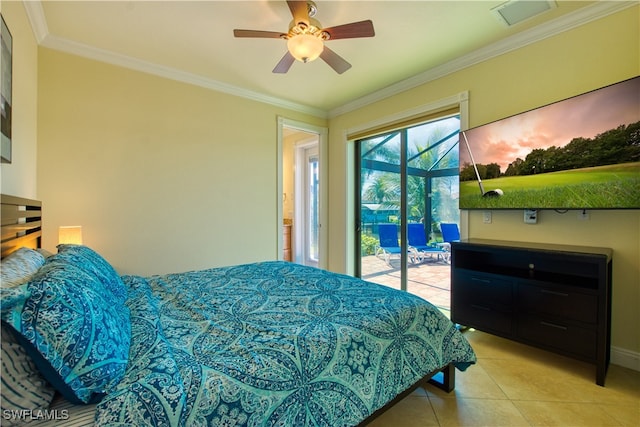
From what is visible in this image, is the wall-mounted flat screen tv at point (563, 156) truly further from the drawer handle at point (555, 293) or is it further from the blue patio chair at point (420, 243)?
the blue patio chair at point (420, 243)

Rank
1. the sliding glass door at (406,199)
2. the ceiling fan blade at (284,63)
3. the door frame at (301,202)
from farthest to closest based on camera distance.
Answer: the door frame at (301,202), the sliding glass door at (406,199), the ceiling fan blade at (284,63)

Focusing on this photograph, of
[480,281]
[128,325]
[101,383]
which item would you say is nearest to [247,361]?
[101,383]

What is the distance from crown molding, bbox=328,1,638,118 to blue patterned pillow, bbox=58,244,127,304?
3395 millimetres

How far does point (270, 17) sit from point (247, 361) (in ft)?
7.78

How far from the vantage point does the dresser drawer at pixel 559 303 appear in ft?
6.18

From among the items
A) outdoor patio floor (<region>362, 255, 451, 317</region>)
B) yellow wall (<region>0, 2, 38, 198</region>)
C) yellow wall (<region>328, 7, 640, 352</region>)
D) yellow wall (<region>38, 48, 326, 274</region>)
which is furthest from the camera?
outdoor patio floor (<region>362, 255, 451, 317</region>)

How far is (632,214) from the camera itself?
6.56 feet

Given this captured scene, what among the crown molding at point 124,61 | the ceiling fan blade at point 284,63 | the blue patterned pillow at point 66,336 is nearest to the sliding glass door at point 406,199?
the crown molding at point 124,61

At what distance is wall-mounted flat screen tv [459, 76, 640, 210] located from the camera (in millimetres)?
1849

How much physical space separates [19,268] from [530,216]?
129 inches

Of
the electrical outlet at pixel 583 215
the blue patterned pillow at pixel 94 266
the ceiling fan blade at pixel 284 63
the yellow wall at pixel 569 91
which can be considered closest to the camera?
the blue patterned pillow at pixel 94 266

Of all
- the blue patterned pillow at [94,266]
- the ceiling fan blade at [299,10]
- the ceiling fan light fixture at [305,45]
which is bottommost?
the blue patterned pillow at [94,266]

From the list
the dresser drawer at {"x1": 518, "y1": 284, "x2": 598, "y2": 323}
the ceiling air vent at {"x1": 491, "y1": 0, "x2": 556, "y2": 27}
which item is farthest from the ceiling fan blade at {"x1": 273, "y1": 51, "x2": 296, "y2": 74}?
the dresser drawer at {"x1": 518, "y1": 284, "x2": 598, "y2": 323}

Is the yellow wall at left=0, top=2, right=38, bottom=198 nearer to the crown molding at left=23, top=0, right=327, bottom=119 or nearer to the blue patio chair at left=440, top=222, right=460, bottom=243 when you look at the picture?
the crown molding at left=23, top=0, right=327, bottom=119
